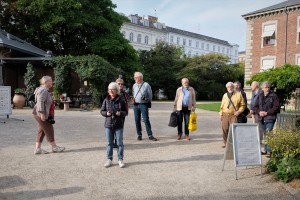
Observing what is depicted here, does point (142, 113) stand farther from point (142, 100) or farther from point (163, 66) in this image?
point (163, 66)

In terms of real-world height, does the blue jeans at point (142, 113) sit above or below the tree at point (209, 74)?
below

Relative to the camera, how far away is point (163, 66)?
159ft

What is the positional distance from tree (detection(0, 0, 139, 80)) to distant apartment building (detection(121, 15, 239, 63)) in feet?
103

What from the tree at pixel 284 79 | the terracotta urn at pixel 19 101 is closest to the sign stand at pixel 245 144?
the tree at pixel 284 79

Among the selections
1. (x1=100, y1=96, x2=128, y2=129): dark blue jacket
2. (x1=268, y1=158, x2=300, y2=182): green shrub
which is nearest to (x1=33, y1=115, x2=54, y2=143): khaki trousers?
(x1=100, y1=96, x2=128, y2=129): dark blue jacket

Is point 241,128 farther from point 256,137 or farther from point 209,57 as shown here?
point 209,57

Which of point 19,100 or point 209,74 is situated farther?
point 209,74

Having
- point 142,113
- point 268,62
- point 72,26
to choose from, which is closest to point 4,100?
point 142,113

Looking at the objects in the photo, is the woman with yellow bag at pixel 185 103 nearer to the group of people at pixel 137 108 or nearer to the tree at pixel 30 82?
the group of people at pixel 137 108

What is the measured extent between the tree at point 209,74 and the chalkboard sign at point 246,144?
42098 millimetres

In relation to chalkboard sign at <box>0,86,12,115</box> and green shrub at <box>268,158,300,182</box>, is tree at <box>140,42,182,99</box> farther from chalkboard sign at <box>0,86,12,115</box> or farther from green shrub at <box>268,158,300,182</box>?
green shrub at <box>268,158,300,182</box>

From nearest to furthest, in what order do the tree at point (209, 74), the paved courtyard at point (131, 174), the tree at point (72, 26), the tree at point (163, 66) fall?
the paved courtyard at point (131, 174) → the tree at point (72, 26) → the tree at point (163, 66) → the tree at point (209, 74)

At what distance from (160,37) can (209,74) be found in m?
35.1

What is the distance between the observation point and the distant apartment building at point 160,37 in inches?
2977
